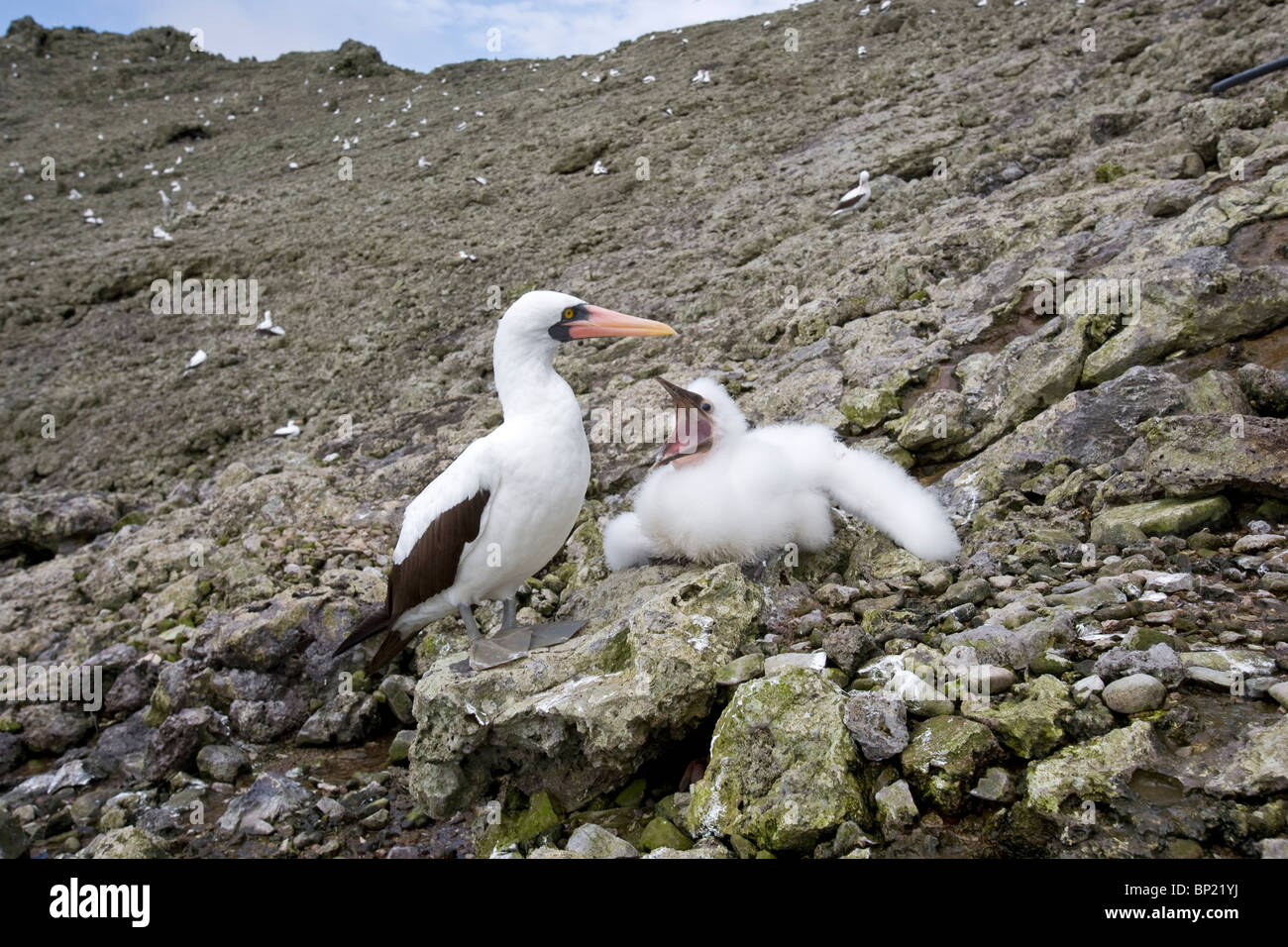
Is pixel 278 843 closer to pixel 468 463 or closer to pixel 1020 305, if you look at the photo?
pixel 468 463

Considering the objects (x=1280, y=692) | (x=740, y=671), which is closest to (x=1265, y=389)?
(x=1280, y=692)

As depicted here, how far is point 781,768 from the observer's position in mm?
2738

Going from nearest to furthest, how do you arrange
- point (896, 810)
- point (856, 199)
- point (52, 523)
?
point (896, 810) < point (52, 523) < point (856, 199)

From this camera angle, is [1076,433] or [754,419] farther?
[754,419]

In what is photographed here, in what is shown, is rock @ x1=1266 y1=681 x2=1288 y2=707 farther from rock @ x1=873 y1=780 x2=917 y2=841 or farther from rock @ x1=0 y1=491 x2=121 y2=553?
rock @ x1=0 y1=491 x2=121 y2=553

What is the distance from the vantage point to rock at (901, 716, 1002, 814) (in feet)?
8.23

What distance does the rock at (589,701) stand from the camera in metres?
3.20

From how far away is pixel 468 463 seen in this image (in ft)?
13.6

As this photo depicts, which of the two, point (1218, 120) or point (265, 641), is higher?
point (1218, 120)

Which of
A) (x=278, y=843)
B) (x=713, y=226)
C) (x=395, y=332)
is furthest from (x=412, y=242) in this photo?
(x=278, y=843)

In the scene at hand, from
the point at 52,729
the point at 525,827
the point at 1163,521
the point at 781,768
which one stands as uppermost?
the point at 1163,521

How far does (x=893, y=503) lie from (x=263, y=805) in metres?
3.53

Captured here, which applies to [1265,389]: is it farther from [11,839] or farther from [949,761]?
[11,839]
